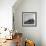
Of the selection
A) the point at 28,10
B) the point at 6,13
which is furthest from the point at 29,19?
the point at 6,13

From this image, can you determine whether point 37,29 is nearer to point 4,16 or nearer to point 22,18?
point 22,18

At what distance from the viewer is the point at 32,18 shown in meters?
5.49

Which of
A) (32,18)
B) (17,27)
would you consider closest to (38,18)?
(32,18)

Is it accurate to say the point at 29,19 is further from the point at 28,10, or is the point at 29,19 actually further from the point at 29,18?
the point at 28,10

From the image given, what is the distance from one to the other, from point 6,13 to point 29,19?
141 centimetres

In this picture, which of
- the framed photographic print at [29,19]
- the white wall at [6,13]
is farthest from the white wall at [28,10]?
the white wall at [6,13]

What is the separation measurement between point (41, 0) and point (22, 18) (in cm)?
123

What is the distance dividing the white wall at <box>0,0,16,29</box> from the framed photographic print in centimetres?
116

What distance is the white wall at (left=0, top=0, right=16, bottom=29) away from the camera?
4.41m

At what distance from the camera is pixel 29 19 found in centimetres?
549

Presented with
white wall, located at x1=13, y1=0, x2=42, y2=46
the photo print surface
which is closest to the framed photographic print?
the photo print surface

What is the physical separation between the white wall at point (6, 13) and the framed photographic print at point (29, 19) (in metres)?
1.16

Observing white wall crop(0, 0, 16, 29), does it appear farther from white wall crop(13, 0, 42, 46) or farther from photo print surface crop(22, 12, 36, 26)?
photo print surface crop(22, 12, 36, 26)

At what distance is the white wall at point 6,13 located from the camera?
441cm
